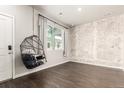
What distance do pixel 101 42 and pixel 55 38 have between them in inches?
103

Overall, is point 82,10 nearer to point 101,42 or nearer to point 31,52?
point 101,42

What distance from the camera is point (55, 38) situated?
17.5 feet

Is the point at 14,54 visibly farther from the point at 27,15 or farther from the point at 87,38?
the point at 87,38

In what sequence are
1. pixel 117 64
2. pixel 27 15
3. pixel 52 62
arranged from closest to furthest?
pixel 27 15
pixel 117 64
pixel 52 62

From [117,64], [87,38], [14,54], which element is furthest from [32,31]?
[117,64]

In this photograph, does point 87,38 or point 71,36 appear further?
point 71,36

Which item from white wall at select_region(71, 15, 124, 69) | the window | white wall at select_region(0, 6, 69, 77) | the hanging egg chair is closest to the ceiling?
white wall at select_region(0, 6, 69, 77)

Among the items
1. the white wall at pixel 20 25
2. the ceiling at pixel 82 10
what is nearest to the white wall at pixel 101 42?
the ceiling at pixel 82 10

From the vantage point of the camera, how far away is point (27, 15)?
3.46 m

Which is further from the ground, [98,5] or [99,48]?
[98,5]

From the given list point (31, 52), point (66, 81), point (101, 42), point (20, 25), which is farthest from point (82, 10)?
point (66, 81)

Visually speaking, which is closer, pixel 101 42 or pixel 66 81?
pixel 66 81

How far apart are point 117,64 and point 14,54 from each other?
462cm

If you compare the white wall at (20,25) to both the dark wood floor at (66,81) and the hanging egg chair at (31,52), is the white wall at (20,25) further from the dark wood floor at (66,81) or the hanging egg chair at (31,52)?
the dark wood floor at (66,81)
